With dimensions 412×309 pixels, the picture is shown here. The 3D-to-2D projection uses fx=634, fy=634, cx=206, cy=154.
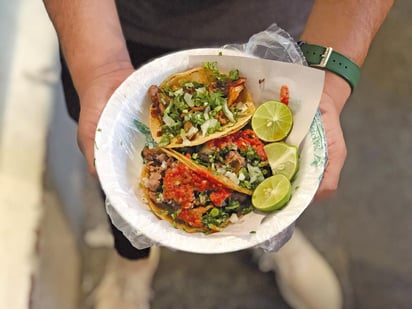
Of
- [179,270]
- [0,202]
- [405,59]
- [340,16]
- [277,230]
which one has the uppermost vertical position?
[340,16]

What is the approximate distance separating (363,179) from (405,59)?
41 centimetres

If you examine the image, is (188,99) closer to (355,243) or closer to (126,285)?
(126,285)

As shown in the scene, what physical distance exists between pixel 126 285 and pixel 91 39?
67 centimetres

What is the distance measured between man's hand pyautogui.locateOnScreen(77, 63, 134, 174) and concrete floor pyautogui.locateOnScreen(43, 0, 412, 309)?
0.70 metres

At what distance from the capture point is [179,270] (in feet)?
4.73

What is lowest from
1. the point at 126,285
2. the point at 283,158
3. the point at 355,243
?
the point at 126,285

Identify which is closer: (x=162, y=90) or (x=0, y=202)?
(x=162, y=90)

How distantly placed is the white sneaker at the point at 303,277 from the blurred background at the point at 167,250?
3 cm

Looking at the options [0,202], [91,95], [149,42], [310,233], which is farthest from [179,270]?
[91,95]

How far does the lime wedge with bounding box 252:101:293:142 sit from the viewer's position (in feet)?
2.45

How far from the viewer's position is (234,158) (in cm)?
74

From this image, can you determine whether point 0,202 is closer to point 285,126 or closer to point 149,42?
point 149,42

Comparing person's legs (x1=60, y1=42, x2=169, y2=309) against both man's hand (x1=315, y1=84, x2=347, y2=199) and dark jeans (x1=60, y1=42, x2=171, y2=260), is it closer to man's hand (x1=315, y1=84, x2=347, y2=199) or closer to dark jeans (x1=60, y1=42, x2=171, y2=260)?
dark jeans (x1=60, y1=42, x2=171, y2=260)

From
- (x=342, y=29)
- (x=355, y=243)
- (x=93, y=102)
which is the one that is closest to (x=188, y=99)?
(x=93, y=102)
